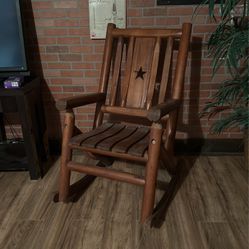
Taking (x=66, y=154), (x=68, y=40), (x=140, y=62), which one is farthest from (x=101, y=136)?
(x=68, y=40)

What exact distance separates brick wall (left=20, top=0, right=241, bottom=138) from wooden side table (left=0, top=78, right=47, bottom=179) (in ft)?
0.56

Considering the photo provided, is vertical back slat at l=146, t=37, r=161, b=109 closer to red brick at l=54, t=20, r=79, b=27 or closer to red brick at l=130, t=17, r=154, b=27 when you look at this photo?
red brick at l=130, t=17, r=154, b=27

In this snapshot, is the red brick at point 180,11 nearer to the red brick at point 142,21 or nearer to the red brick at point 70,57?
the red brick at point 142,21

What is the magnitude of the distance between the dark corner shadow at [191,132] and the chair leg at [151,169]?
20cm

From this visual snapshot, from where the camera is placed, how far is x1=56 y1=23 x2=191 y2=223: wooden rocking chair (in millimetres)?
1337

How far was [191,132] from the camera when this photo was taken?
6.82 feet

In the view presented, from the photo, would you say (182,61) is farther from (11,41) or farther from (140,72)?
(11,41)

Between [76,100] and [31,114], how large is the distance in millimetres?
404

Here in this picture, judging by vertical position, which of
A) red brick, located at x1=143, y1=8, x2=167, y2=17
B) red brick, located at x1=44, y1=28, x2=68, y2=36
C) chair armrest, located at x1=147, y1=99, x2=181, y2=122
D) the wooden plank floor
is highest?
red brick, located at x1=143, y1=8, x2=167, y2=17

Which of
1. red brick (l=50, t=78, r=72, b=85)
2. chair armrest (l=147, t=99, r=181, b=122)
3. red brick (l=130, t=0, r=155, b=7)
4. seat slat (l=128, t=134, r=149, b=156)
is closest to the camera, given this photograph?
chair armrest (l=147, t=99, r=181, b=122)

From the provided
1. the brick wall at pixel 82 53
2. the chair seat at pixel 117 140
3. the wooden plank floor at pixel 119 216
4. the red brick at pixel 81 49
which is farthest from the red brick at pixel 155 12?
the wooden plank floor at pixel 119 216

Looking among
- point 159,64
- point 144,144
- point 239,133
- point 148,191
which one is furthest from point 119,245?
point 239,133

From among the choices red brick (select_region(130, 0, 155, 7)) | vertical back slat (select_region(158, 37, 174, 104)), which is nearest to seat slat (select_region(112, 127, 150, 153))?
vertical back slat (select_region(158, 37, 174, 104))

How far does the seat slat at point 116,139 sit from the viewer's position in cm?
138
